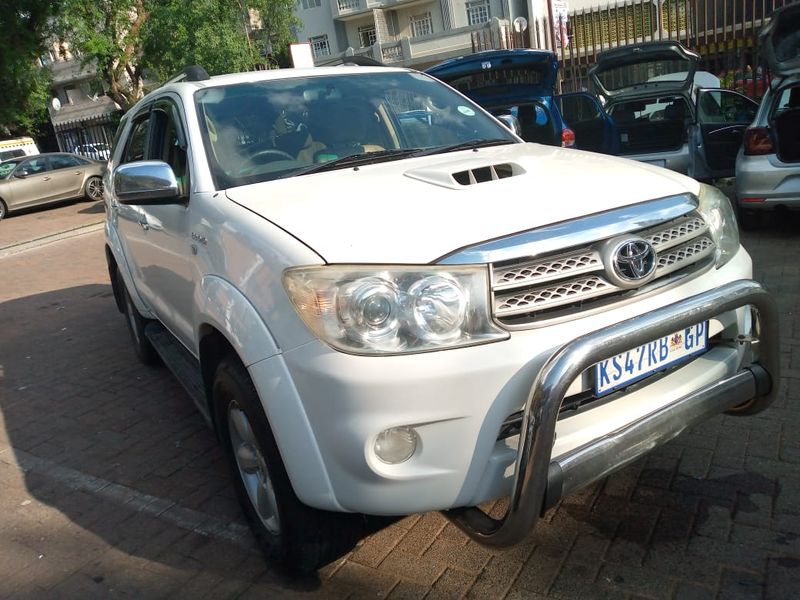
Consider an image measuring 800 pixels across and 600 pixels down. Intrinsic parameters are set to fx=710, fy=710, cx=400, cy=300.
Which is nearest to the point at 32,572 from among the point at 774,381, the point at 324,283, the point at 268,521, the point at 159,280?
the point at 268,521

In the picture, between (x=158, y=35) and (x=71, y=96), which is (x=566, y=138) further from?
(x=71, y=96)

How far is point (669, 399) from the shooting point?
93.0 inches

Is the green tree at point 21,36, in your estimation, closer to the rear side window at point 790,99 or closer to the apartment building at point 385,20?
the rear side window at point 790,99

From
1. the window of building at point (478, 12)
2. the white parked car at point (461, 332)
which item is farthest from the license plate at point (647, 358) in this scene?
the window of building at point (478, 12)

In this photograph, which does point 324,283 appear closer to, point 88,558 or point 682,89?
point 88,558

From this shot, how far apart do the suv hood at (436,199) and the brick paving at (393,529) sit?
1243 millimetres

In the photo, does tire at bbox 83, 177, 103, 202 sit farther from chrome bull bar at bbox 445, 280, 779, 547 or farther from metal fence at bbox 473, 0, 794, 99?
chrome bull bar at bbox 445, 280, 779, 547

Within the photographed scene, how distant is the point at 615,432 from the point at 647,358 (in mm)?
297

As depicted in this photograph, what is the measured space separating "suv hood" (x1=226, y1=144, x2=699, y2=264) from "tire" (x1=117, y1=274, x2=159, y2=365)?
280 cm

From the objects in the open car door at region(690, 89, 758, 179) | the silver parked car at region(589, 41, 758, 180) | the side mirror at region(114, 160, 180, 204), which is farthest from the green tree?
the side mirror at region(114, 160, 180, 204)

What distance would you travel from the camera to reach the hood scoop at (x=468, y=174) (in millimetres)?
2611

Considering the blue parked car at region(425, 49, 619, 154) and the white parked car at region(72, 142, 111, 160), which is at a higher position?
the blue parked car at region(425, 49, 619, 154)

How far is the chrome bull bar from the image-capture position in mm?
1969

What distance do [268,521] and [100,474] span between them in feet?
5.05
